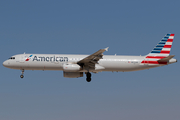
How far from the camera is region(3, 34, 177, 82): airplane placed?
59.4 m

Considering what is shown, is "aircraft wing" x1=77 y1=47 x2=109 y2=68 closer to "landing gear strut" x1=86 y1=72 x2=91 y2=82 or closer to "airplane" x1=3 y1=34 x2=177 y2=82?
"airplane" x1=3 y1=34 x2=177 y2=82

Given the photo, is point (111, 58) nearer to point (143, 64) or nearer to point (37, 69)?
point (143, 64)

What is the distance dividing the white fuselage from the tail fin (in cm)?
287

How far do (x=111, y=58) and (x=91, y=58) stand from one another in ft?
14.2

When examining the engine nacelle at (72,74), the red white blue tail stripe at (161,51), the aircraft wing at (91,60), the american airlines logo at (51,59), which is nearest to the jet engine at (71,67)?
the aircraft wing at (91,60)

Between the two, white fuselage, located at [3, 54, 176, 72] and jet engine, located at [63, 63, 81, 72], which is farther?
white fuselage, located at [3, 54, 176, 72]

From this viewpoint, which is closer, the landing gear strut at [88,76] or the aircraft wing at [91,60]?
the aircraft wing at [91,60]

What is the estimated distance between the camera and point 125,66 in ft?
201

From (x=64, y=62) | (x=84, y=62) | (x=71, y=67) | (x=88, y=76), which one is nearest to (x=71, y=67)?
(x=71, y=67)

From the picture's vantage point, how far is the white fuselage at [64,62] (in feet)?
195

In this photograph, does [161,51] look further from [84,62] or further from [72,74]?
[72,74]

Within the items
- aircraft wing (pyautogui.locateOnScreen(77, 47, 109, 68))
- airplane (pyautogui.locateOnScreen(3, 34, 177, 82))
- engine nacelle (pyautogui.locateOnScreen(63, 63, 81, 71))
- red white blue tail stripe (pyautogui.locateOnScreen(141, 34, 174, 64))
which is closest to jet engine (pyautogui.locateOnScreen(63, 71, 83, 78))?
airplane (pyautogui.locateOnScreen(3, 34, 177, 82))

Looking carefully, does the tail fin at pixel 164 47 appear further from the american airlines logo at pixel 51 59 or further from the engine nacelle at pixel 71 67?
the american airlines logo at pixel 51 59

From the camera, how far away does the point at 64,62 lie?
2354 inches
